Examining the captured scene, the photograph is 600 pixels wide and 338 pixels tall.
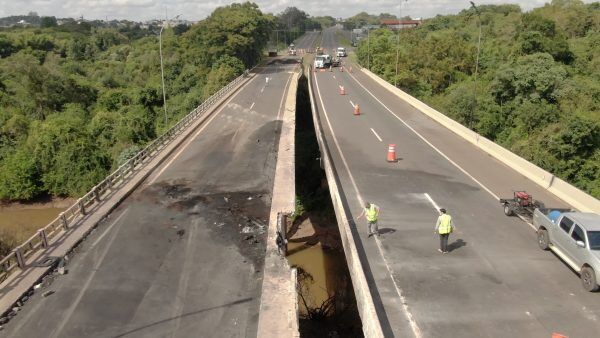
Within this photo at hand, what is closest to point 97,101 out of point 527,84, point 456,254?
point 527,84

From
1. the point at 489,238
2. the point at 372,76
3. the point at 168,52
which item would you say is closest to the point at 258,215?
the point at 489,238

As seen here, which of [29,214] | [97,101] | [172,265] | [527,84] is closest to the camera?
[172,265]

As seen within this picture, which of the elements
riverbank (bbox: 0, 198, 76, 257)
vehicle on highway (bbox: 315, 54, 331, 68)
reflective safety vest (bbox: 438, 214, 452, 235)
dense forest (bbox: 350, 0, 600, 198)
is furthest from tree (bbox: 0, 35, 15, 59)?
reflective safety vest (bbox: 438, 214, 452, 235)

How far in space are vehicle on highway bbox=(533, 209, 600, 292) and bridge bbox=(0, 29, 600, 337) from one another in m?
0.36

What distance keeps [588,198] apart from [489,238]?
4.26 metres

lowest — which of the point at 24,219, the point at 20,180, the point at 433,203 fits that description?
the point at 24,219

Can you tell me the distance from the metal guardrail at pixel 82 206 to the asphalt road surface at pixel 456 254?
8858 mm

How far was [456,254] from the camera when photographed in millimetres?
13461

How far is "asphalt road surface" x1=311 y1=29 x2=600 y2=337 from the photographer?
34.3 feet

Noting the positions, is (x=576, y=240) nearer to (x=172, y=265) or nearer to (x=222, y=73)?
(x=172, y=265)

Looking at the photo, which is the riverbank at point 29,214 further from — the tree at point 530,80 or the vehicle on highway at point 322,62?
the vehicle on highway at point 322,62

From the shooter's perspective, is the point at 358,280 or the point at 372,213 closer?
the point at 358,280

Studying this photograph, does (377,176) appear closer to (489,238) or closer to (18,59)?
(489,238)

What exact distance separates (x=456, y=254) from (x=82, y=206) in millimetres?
12099
